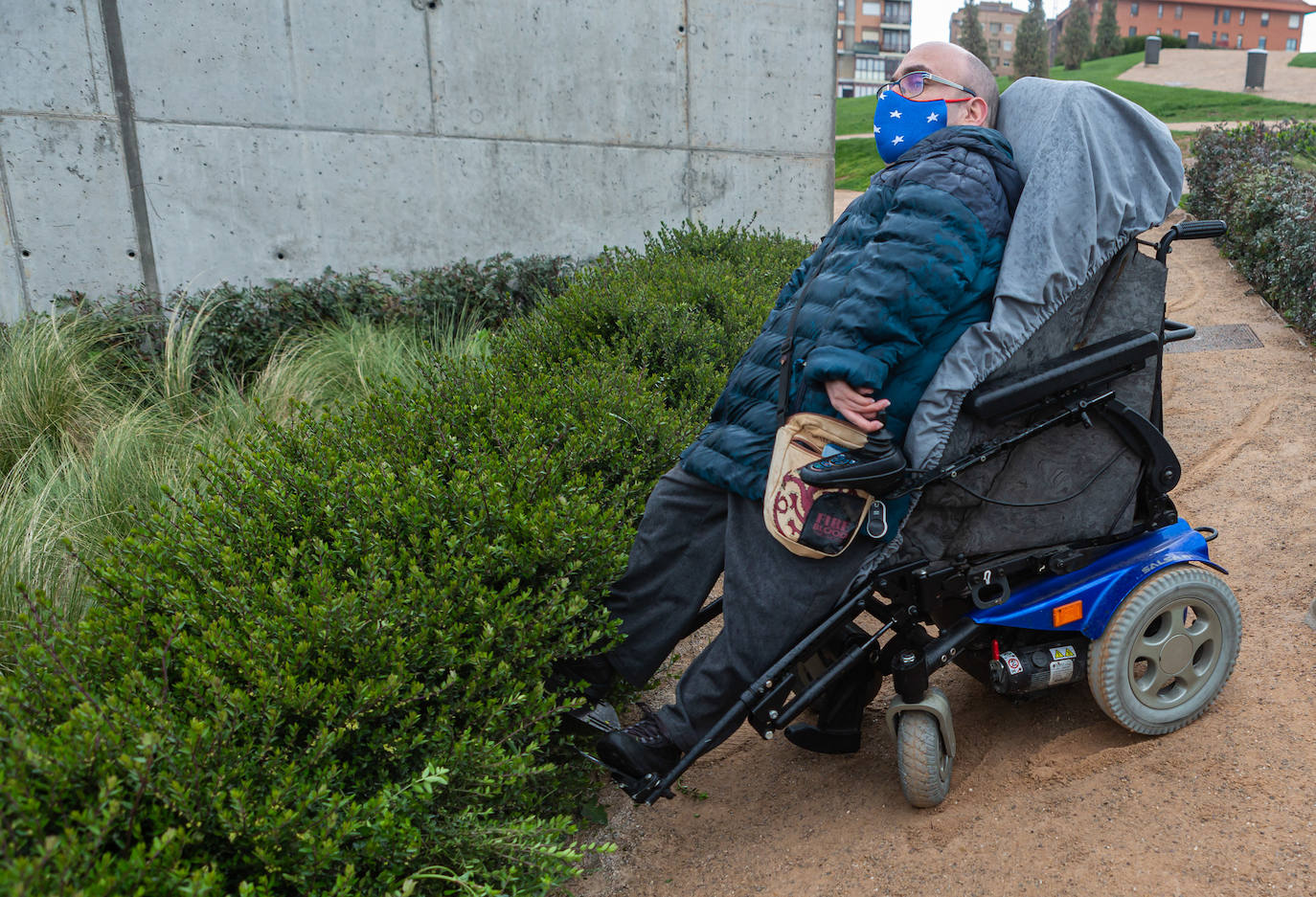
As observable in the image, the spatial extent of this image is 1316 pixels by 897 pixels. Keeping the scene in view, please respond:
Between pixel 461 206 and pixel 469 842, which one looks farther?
pixel 461 206

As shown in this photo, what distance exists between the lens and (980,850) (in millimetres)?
2336

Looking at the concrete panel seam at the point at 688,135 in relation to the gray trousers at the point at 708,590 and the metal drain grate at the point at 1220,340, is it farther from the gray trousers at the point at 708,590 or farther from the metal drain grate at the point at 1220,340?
the gray trousers at the point at 708,590

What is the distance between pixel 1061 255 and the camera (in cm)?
227

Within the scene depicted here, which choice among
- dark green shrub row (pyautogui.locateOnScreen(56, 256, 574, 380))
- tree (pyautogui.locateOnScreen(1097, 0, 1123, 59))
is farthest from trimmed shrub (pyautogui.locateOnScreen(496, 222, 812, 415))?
tree (pyautogui.locateOnScreen(1097, 0, 1123, 59))

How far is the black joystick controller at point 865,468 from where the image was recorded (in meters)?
2.20

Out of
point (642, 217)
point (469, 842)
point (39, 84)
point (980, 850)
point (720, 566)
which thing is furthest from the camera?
point (642, 217)

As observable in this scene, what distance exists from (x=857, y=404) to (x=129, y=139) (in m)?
5.76

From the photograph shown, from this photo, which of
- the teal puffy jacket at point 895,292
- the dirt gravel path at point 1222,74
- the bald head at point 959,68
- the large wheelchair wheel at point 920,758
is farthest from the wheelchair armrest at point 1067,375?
the dirt gravel path at point 1222,74

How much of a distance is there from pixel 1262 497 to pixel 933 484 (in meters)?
2.84

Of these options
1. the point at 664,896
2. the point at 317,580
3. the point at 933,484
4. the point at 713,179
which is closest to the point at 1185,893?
the point at 933,484

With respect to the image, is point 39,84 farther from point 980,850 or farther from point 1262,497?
point 1262,497

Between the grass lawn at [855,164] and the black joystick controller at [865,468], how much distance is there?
17648 mm

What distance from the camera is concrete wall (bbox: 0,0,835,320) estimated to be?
5691 millimetres

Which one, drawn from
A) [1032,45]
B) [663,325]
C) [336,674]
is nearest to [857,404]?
[336,674]
